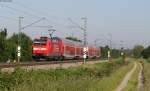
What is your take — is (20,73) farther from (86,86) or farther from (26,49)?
(26,49)

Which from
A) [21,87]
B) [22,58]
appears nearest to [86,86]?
[21,87]

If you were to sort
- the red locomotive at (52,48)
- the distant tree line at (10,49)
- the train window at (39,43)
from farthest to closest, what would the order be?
the distant tree line at (10,49), the train window at (39,43), the red locomotive at (52,48)

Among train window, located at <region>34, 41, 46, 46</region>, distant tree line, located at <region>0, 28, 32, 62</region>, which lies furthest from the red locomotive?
distant tree line, located at <region>0, 28, 32, 62</region>

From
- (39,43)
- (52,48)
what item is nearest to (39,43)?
(39,43)

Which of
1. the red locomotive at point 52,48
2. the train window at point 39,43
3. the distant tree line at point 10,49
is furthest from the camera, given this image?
the distant tree line at point 10,49

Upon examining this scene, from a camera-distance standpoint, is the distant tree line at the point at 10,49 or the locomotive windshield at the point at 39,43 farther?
the distant tree line at the point at 10,49

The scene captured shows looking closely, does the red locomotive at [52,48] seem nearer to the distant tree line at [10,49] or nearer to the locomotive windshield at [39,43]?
the locomotive windshield at [39,43]

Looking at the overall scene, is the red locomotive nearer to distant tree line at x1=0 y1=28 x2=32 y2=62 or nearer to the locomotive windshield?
the locomotive windshield

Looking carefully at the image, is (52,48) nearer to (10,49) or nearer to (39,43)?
(39,43)

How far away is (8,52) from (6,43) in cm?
188

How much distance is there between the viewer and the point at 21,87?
19297mm

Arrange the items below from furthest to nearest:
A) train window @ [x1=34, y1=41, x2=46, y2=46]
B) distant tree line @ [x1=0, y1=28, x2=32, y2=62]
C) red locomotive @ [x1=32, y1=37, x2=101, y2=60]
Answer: distant tree line @ [x1=0, y1=28, x2=32, y2=62] < train window @ [x1=34, y1=41, x2=46, y2=46] < red locomotive @ [x1=32, y1=37, x2=101, y2=60]

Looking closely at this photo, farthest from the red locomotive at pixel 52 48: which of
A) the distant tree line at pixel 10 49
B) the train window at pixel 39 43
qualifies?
the distant tree line at pixel 10 49

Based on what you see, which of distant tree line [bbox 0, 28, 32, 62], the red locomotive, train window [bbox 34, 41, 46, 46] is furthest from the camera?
distant tree line [bbox 0, 28, 32, 62]
